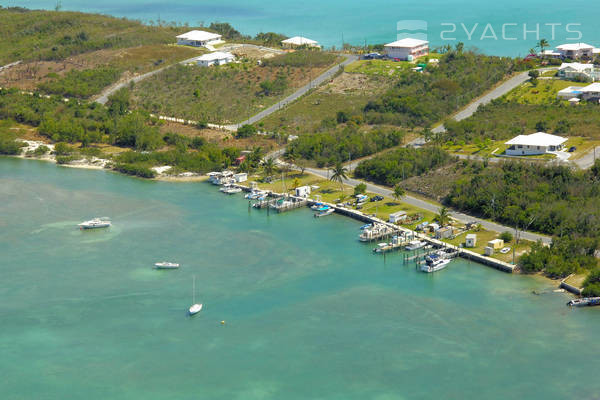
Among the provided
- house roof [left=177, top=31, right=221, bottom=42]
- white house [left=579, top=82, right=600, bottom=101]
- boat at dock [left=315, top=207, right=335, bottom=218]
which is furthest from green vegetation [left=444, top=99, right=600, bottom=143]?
house roof [left=177, top=31, right=221, bottom=42]

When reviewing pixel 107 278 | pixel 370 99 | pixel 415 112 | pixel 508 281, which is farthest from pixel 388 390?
pixel 370 99

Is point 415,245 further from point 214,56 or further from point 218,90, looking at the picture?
point 214,56

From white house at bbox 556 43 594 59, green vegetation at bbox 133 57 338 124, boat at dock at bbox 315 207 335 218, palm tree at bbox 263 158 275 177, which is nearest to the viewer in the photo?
boat at dock at bbox 315 207 335 218

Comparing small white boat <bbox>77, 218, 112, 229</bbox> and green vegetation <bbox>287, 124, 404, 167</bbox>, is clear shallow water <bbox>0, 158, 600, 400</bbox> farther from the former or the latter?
green vegetation <bbox>287, 124, 404, 167</bbox>

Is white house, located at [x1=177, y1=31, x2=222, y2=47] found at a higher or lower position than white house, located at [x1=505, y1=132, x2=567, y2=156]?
Answer: higher

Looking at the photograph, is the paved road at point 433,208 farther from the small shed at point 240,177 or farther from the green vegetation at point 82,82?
the green vegetation at point 82,82

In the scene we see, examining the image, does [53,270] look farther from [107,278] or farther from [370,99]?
[370,99]
